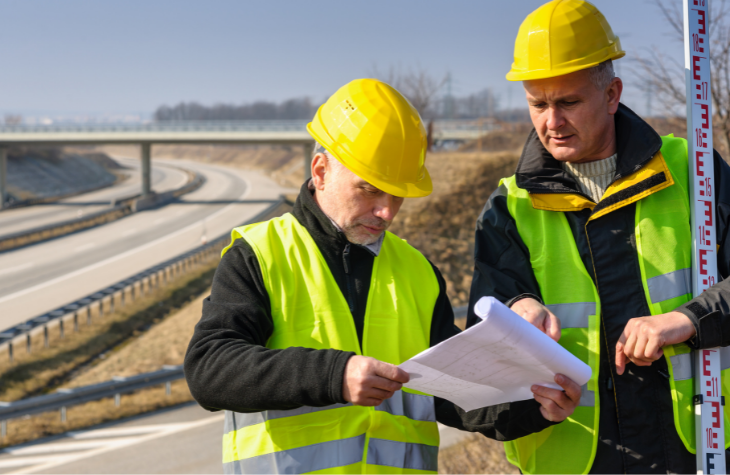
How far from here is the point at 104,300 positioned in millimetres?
20141

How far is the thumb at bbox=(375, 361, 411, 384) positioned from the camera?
1.96m

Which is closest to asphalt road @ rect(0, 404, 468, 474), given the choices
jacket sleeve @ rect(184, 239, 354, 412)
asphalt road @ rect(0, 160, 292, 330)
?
jacket sleeve @ rect(184, 239, 354, 412)

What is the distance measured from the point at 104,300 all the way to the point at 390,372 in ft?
66.1

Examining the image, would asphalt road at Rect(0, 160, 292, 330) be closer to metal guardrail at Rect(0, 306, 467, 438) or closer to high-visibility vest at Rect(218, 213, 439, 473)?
metal guardrail at Rect(0, 306, 467, 438)

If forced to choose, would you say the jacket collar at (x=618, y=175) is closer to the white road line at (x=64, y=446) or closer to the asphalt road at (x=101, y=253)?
the white road line at (x=64, y=446)

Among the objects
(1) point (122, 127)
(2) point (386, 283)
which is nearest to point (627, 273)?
(2) point (386, 283)

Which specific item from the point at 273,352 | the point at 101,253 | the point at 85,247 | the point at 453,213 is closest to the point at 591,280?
the point at 273,352

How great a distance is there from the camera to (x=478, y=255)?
2723mm

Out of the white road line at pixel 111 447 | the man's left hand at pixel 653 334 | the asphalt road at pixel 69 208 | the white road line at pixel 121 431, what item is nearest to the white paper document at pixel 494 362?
the man's left hand at pixel 653 334

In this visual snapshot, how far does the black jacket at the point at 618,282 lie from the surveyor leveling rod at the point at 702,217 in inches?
2.8

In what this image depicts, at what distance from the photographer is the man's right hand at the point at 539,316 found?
2.37 meters

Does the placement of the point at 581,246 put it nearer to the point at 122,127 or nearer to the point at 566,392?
the point at 566,392

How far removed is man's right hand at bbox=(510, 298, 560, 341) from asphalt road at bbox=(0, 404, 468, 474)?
6.47 metres

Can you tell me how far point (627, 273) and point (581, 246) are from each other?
0.70 ft
